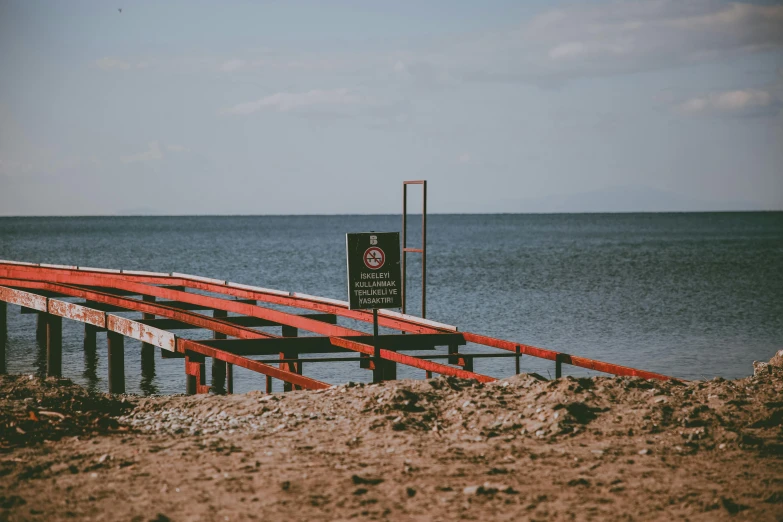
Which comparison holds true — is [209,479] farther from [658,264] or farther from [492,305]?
[658,264]

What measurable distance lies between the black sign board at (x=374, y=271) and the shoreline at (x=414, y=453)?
1318 millimetres

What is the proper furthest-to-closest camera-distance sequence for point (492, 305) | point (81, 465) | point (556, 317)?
point (492, 305), point (556, 317), point (81, 465)

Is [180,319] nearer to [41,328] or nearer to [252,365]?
[252,365]

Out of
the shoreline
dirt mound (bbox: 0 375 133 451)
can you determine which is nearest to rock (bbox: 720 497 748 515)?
the shoreline

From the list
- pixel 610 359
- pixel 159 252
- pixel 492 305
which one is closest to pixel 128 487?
pixel 610 359

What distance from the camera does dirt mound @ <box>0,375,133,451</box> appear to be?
9.09 meters

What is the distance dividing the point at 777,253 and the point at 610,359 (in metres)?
75.2

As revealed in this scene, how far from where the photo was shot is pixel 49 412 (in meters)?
9.88

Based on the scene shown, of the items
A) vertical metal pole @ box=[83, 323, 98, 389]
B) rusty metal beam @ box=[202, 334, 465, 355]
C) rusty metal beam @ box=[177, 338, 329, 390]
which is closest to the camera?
rusty metal beam @ box=[177, 338, 329, 390]

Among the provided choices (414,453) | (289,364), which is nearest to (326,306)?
(289,364)

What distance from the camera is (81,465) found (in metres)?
7.85

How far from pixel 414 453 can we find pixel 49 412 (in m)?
4.48

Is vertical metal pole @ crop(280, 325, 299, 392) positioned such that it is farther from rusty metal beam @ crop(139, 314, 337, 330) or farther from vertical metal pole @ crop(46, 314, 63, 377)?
vertical metal pole @ crop(46, 314, 63, 377)

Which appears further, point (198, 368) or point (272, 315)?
point (272, 315)
